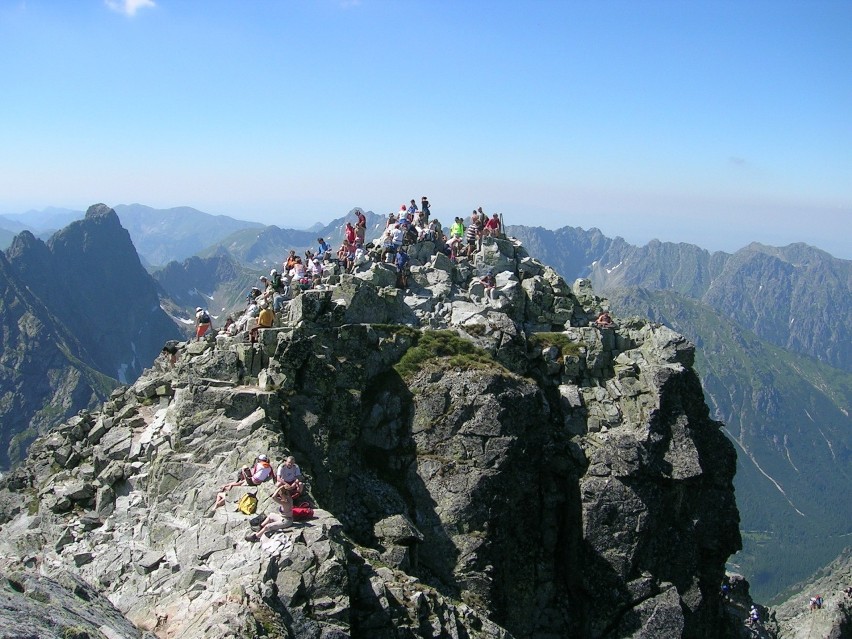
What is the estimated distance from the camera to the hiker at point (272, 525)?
28016 mm

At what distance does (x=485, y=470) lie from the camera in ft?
144

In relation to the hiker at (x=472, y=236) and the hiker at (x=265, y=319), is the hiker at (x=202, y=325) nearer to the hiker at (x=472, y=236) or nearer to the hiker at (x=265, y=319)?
the hiker at (x=265, y=319)

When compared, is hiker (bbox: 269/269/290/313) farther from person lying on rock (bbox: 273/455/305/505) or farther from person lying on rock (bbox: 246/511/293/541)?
person lying on rock (bbox: 246/511/293/541)

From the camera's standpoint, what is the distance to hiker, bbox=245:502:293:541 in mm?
28016

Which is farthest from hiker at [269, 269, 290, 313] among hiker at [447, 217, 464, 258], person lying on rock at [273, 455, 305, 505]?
person lying on rock at [273, 455, 305, 505]

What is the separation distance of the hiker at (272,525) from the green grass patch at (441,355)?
2029cm

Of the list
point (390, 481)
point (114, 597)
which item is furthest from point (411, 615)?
point (390, 481)

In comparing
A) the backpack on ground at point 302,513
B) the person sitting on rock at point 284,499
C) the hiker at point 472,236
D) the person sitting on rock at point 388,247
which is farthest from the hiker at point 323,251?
the backpack on ground at point 302,513

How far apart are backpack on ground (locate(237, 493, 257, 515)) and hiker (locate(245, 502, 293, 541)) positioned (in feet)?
5.14

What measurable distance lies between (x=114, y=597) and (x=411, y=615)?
12680mm

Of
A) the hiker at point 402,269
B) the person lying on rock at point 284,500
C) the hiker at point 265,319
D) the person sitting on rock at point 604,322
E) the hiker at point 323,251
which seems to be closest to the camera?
the person lying on rock at point 284,500

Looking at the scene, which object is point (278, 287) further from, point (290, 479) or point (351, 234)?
point (290, 479)

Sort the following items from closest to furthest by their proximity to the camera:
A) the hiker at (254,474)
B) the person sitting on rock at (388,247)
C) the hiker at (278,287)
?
the hiker at (254,474)
the hiker at (278,287)
the person sitting on rock at (388,247)

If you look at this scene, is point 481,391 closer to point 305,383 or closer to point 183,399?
point 305,383
